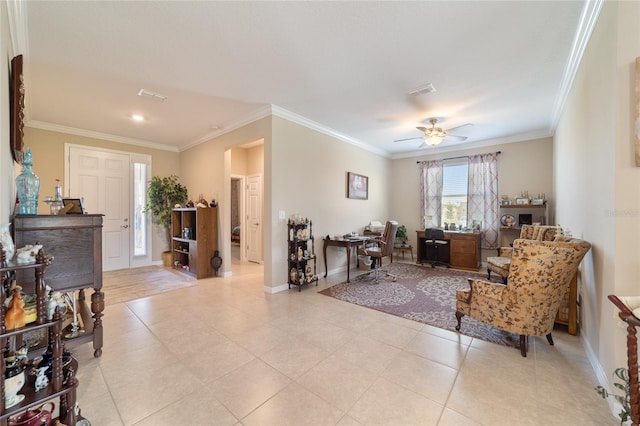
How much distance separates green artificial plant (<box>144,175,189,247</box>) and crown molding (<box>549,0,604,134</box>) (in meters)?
6.57

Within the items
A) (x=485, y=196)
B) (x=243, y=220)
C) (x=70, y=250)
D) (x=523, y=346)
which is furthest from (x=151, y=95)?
(x=485, y=196)

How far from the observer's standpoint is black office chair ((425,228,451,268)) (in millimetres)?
5492

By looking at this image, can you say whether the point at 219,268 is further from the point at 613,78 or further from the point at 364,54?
the point at 613,78

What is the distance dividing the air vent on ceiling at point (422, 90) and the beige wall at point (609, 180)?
4.42 feet

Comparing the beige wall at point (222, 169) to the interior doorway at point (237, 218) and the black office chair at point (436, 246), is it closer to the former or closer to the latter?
the interior doorway at point (237, 218)

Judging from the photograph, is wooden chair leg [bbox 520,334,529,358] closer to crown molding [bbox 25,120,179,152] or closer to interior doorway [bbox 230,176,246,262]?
interior doorway [bbox 230,176,246,262]

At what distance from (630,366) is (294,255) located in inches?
134

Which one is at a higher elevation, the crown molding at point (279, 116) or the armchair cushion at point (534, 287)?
the crown molding at point (279, 116)

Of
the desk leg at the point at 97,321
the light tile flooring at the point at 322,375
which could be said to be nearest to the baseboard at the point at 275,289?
the light tile flooring at the point at 322,375

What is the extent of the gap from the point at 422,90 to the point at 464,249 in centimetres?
352

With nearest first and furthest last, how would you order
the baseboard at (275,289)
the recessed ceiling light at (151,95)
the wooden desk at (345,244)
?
the recessed ceiling light at (151,95) < the baseboard at (275,289) < the wooden desk at (345,244)

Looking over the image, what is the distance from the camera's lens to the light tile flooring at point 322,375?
1560 millimetres

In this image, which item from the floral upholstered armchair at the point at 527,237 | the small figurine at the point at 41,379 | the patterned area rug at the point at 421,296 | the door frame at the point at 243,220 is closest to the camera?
the small figurine at the point at 41,379

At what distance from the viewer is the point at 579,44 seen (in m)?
2.33
